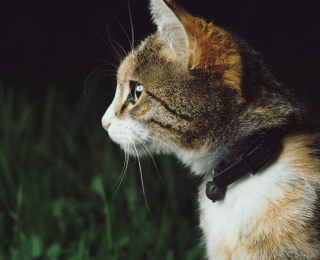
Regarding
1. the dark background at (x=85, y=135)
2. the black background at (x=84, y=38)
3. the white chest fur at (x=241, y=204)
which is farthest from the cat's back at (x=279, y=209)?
the black background at (x=84, y=38)

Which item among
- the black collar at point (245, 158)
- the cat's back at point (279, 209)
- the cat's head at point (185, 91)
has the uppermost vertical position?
the cat's head at point (185, 91)

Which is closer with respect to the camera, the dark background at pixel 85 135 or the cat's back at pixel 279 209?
the cat's back at pixel 279 209

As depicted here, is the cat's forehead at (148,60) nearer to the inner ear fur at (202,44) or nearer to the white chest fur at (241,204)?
the inner ear fur at (202,44)

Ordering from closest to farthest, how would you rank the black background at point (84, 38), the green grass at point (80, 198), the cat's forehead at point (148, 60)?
the cat's forehead at point (148, 60) → the green grass at point (80, 198) → the black background at point (84, 38)

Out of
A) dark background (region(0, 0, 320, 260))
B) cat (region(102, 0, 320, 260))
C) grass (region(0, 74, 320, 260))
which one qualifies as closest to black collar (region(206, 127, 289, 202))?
cat (region(102, 0, 320, 260))

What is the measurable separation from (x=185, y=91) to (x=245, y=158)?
25 centimetres

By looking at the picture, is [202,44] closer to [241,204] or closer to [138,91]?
[138,91]

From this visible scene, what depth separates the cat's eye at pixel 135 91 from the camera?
92cm

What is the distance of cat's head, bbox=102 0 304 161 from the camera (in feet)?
2.60

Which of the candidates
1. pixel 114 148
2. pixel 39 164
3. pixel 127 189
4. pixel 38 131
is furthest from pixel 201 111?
pixel 38 131

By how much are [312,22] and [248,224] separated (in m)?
2.04

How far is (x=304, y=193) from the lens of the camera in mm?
749

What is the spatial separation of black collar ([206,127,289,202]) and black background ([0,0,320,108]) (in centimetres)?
133

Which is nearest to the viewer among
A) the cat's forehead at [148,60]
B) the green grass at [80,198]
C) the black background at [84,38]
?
the cat's forehead at [148,60]
